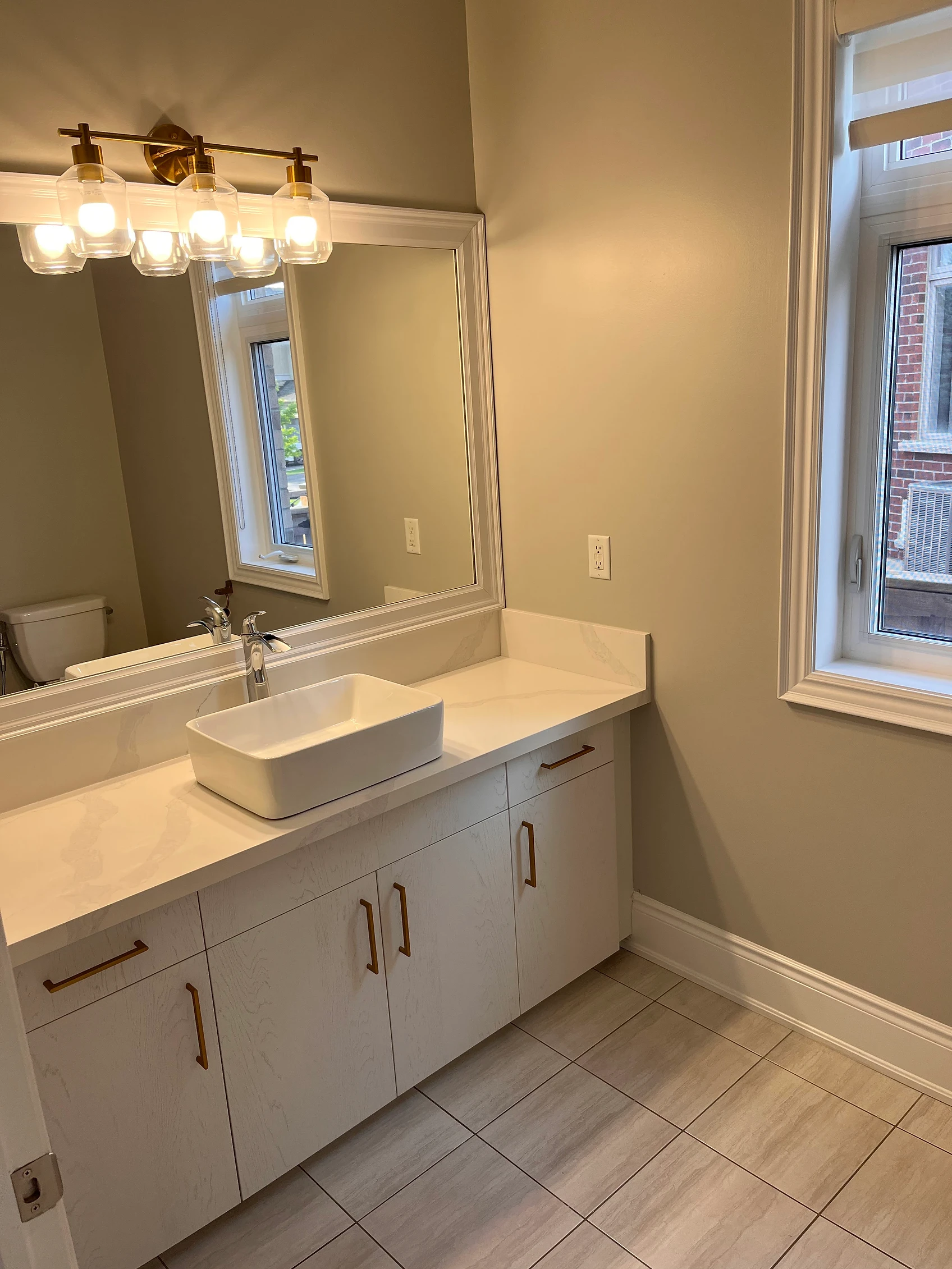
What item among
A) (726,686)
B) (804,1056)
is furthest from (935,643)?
(804,1056)

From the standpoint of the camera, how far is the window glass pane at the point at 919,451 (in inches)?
73.4

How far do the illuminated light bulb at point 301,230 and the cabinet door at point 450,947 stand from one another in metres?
1.29

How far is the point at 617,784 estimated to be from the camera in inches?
95.8

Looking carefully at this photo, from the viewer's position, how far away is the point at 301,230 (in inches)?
78.3

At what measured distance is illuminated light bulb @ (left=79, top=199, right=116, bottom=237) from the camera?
169 cm

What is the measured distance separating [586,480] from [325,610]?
0.72 m

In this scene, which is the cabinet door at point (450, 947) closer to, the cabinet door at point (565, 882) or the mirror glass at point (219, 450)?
the cabinet door at point (565, 882)

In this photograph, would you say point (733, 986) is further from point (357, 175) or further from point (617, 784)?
point (357, 175)

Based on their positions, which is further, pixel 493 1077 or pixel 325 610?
pixel 325 610

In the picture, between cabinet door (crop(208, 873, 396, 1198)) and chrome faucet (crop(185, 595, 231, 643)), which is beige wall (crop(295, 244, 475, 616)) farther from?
cabinet door (crop(208, 873, 396, 1198))

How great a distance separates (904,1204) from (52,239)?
239 centimetres

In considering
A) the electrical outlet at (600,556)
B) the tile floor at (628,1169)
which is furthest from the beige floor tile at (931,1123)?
the electrical outlet at (600,556)

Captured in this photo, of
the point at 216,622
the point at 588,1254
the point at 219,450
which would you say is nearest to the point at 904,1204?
the point at 588,1254

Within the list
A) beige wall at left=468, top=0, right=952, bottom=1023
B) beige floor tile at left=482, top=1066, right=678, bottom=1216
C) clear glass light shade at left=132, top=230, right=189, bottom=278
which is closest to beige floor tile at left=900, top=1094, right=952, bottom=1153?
beige wall at left=468, top=0, right=952, bottom=1023
